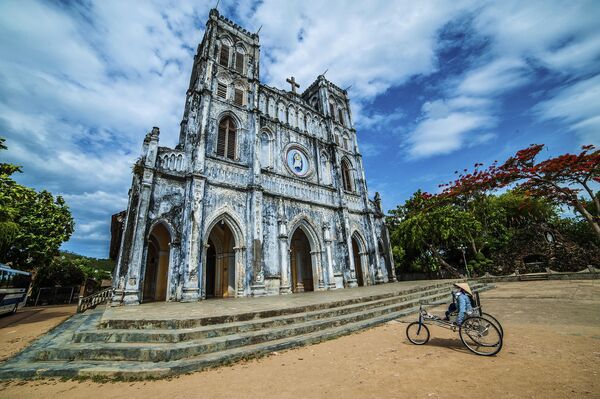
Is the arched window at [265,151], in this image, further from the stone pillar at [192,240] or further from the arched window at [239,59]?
the arched window at [239,59]

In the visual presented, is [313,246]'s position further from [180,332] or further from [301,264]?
[180,332]

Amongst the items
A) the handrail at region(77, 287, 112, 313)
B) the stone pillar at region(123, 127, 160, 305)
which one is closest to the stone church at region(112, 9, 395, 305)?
the stone pillar at region(123, 127, 160, 305)

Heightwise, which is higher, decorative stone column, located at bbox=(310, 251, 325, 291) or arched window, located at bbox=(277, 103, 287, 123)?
arched window, located at bbox=(277, 103, 287, 123)

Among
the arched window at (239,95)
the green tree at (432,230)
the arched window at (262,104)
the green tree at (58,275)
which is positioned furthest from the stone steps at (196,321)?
the green tree at (58,275)

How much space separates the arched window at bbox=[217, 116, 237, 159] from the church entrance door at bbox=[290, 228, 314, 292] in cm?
669

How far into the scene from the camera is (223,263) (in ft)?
43.7

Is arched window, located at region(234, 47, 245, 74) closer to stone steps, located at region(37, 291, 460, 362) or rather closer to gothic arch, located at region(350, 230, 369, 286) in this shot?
gothic arch, located at region(350, 230, 369, 286)

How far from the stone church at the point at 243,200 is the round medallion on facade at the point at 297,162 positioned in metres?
0.08

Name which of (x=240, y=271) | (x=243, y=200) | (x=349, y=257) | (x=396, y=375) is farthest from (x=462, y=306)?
(x=349, y=257)

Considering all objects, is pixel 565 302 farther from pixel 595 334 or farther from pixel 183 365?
pixel 183 365

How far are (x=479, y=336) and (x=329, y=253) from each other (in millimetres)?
10964

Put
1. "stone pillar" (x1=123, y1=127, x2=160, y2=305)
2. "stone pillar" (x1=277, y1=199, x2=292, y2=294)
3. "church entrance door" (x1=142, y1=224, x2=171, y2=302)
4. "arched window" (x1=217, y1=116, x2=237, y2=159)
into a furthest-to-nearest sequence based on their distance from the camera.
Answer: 1. "arched window" (x1=217, y1=116, x2=237, y2=159)
2. "stone pillar" (x1=277, y1=199, x2=292, y2=294)
3. "church entrance door" (x1=142, y1=224, x2=171, y2=302)
4. "stone pillar" (x1=123, y1=127, x2=160, y2=305)

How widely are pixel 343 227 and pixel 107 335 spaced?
43.4ft

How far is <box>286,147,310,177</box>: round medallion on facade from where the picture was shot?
52.3ft
